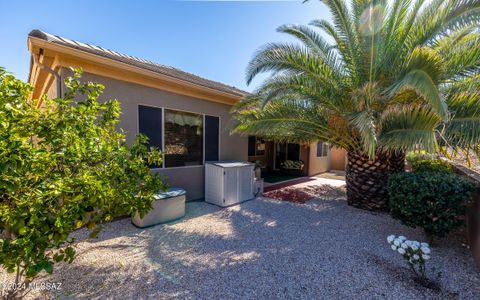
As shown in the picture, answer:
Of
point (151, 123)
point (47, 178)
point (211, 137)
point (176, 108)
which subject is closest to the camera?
point (47, 178)

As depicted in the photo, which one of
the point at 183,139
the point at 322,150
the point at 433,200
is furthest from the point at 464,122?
the point at 322,150

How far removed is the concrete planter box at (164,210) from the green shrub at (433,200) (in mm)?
5152

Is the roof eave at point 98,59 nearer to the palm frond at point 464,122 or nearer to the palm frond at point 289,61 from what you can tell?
the palm frond at point 289,61

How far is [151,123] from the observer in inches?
243

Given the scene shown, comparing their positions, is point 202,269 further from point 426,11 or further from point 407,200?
point 426,11

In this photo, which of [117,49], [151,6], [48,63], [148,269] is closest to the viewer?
[148,269]

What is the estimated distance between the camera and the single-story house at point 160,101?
15.8 ft

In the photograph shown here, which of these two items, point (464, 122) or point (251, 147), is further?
point (251, 147)

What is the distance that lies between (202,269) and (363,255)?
294 cm

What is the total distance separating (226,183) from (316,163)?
29.5 ft

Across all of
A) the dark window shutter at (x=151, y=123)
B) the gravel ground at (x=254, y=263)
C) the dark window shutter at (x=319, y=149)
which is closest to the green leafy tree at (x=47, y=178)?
the gravel ground at (x=254, y=263)

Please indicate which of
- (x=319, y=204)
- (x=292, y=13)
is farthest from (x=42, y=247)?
(x=292, y=13)

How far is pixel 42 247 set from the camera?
193cm

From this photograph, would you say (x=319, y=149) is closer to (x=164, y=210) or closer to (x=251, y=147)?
(x=251, y=147)
